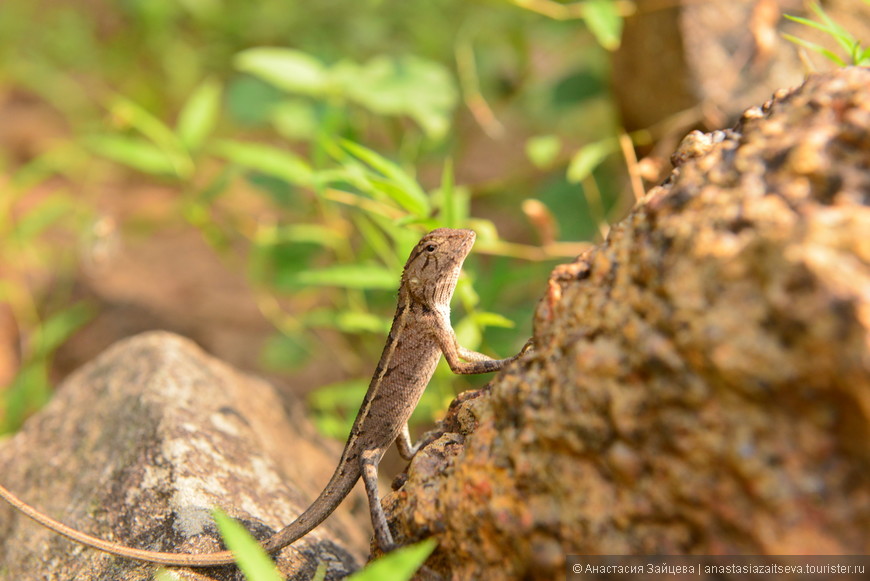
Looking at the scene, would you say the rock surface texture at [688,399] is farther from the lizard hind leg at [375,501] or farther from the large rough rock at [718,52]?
the large rough rock at [718,52]

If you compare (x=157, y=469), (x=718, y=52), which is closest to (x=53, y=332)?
(x=157, y=469)

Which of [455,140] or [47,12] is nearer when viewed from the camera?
[455,140]

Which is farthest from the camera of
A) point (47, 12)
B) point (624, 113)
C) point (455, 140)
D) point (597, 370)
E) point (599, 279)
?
point (47, 12)

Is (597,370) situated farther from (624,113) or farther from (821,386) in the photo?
(624,113)

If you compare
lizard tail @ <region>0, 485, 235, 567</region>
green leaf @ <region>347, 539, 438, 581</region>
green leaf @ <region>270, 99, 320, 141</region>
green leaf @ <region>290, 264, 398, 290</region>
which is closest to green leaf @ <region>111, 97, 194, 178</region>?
green leaf @ <region>270, 99, 320, 141</region>

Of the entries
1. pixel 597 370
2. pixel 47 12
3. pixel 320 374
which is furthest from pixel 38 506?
pixel 47 12

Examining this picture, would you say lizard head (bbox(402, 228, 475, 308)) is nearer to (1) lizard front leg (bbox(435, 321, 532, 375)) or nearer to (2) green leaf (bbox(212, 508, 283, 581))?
(1) lizard front leg (bbox(435, 321, 532, 375))

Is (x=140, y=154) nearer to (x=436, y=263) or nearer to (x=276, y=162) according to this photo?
(x=276, y=162)

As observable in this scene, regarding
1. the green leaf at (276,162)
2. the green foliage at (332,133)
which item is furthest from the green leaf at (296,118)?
the green leaf at (276,162)
